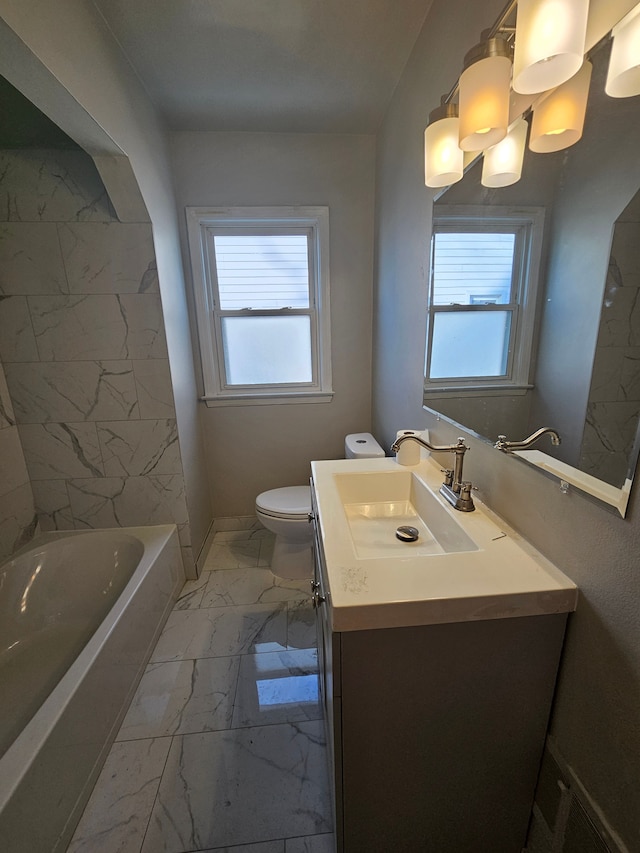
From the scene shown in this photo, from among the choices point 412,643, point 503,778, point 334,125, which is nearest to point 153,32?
point 334,125

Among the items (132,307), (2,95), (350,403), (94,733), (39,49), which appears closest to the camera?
(39,49)

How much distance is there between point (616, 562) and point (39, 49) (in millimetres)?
1884

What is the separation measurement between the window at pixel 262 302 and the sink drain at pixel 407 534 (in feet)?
4.62

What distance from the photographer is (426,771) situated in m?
0.79

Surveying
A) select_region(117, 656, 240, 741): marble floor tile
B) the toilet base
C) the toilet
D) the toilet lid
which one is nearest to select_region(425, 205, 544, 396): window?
the toilet

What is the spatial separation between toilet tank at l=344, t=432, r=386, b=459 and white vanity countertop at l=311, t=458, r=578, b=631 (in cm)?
108

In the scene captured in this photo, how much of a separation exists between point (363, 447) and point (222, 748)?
145 cm

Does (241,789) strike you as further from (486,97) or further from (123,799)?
(486,97)

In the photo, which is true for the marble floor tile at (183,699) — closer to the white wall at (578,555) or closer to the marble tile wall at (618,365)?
the white wall at (578,555)

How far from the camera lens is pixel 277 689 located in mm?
1400

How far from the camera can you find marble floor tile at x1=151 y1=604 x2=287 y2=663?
62.4 inches

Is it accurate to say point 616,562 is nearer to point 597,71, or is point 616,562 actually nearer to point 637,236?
point 637,236

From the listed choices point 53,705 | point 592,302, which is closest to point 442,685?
point 592,302

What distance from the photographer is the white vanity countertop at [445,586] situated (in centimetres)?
65
